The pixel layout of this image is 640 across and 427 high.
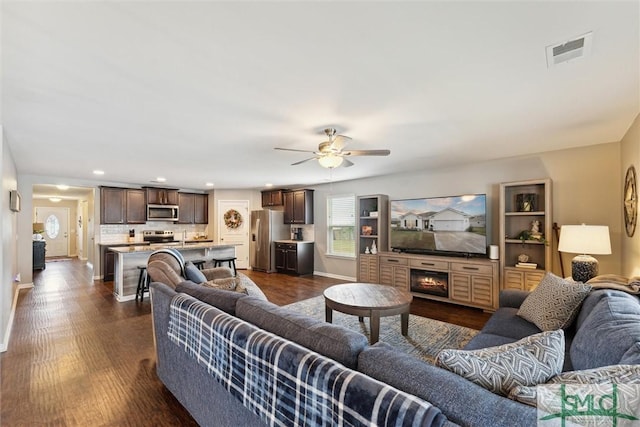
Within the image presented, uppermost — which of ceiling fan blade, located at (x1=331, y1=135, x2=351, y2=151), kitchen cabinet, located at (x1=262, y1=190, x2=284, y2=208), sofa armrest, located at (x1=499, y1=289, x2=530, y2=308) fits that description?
ceiling fan blade, located at (x1=331, y1=135, x2=351, y2=151)

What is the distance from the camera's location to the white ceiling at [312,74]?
138 centimetres

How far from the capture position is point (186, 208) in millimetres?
7938

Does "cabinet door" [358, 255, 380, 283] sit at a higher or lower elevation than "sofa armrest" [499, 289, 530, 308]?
lower

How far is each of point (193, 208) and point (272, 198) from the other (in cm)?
230

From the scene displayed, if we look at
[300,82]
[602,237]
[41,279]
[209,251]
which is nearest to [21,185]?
[41,279]

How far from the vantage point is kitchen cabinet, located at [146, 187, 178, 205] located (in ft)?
23.8

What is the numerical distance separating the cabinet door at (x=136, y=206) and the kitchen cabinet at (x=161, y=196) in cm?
13

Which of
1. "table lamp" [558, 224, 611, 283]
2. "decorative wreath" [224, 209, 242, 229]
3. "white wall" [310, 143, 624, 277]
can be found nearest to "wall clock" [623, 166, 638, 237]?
"table lamp" [558, 224, 611, 283]

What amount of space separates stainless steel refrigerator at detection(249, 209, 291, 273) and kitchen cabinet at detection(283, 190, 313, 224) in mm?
374

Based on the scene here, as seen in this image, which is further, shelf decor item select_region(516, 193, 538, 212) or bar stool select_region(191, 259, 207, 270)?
bar stool select_region(191, 259, 207, 270)

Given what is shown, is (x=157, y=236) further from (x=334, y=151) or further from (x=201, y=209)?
(x=334, y=151)

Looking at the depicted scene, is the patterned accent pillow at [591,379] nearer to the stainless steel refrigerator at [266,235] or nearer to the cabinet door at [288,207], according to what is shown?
the cabinet door at [288,207]

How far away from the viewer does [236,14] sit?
136 centimetres

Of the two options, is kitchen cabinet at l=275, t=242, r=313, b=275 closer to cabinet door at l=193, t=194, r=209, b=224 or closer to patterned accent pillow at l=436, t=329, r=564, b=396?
cabinet door at l=193, t=194, r=209, b=224
